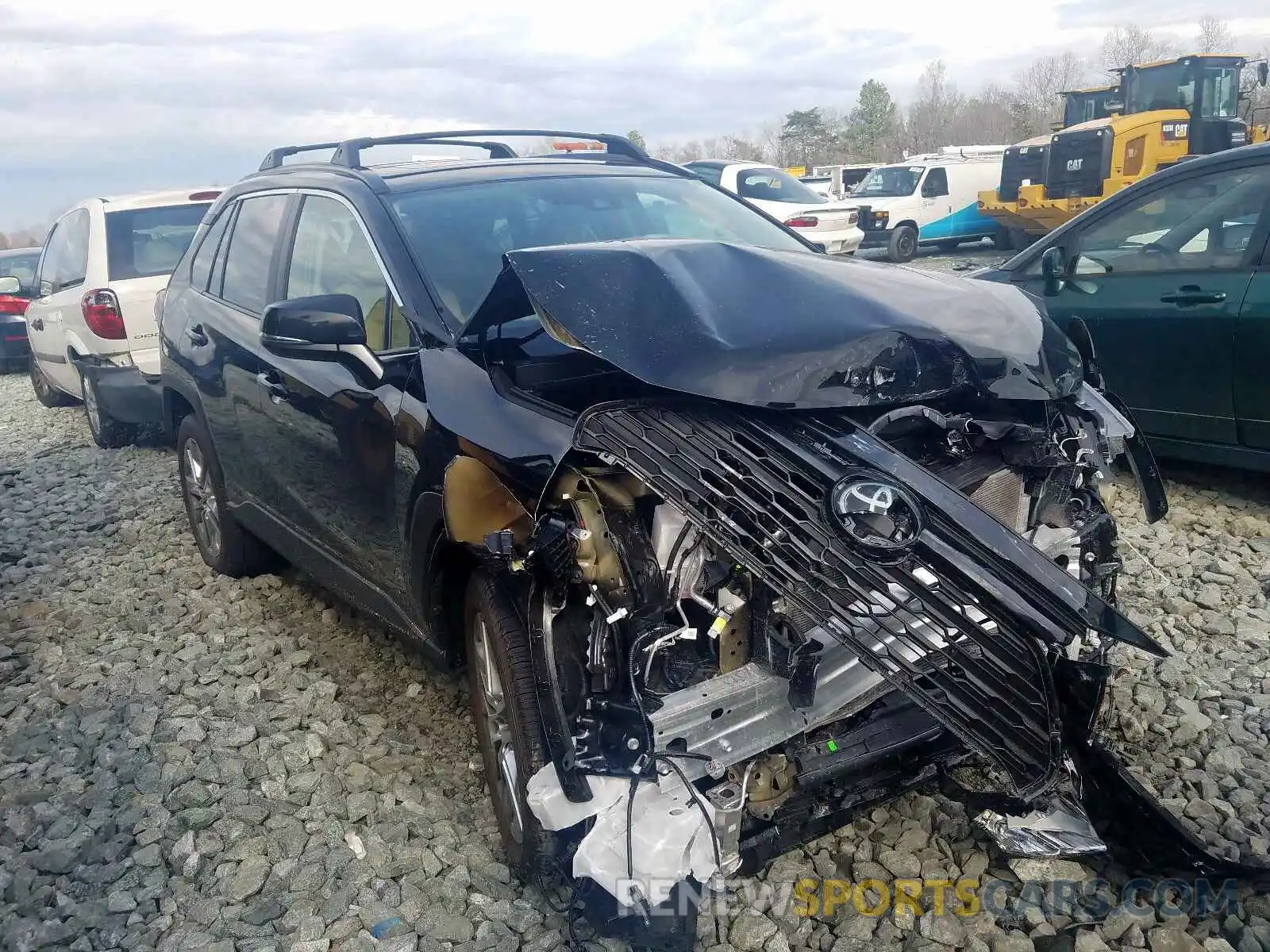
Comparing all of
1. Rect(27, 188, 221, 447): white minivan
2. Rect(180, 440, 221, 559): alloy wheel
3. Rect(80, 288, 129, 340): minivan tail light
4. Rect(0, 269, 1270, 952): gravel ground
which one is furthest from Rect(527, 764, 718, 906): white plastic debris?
Rect(80, 288, 129, 340): minivan tail light

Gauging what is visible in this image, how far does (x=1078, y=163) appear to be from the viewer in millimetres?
17141

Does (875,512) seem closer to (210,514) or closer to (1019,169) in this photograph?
(210,514)

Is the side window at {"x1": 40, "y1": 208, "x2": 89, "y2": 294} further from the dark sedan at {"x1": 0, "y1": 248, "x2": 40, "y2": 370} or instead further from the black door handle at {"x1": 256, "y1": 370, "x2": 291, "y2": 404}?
the black door handle at {"x1": 256, "y1": 370, "x2": 291, "y2": 404}

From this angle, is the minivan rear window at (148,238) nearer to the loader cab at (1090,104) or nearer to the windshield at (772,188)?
the windshield at (772,188)

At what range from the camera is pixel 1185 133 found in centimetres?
1719

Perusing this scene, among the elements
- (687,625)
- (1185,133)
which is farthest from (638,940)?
(1185,133)

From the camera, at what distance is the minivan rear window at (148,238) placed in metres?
7.74

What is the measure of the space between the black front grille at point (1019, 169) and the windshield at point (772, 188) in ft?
11.6

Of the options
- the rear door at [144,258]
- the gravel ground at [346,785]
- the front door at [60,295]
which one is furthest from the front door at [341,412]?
the front door at [60,295]

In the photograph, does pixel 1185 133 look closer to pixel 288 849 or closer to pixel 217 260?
pixel 217 260

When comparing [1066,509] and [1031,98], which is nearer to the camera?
[1066,509]

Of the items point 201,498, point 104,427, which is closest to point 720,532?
point 201,498

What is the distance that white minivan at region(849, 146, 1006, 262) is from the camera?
19328 mm

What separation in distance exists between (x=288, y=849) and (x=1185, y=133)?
60.7 ft
